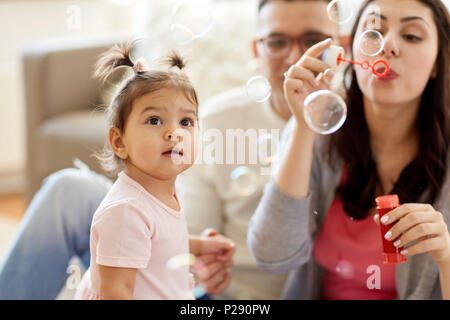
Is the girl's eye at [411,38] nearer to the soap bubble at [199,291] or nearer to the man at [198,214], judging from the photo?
the man at [198,214]

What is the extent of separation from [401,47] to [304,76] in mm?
140

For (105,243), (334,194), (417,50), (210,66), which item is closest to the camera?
(105,243)

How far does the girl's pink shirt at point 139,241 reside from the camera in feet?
2.22

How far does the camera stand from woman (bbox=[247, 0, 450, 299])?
0.83 meters

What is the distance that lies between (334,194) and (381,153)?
113mm

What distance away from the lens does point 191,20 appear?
4.10 feet

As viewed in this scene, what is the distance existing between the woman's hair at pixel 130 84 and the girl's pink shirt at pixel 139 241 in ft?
0.21

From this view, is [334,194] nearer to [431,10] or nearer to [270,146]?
[270,146]

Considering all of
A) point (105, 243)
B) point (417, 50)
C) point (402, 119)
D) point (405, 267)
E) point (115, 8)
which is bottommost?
point (405, 267)

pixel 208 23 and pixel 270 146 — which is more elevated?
pixel 208 23

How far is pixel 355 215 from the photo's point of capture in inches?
40.2

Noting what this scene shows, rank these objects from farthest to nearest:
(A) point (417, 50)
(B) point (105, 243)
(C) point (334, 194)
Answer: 1. (C) point (334, 194)
2. (A) point (417, 50)
3. (B) point (105, 243)

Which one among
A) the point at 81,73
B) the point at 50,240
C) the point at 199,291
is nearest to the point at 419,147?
the point at 199,291

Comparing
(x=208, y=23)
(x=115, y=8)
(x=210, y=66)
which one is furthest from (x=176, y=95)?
(x=115, y=8)
